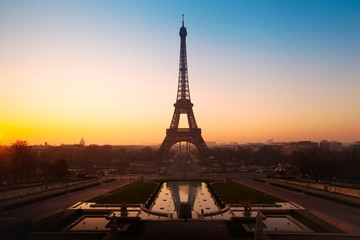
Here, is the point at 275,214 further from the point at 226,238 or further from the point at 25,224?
the point at 25,224

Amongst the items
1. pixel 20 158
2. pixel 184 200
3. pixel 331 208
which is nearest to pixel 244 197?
pixel 184 200

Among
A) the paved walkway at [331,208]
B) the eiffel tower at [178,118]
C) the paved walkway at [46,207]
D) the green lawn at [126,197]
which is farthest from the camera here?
the eiffel tower at [178,118]

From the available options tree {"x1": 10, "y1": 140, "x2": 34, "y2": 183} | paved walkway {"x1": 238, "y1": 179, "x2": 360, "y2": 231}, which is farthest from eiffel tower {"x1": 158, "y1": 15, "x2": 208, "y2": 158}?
paved walkway {"x1": 238, "y1": 179, "x2": 360, "y2": 231}

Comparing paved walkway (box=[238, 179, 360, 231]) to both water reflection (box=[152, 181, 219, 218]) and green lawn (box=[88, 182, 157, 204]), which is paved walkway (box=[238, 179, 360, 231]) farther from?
green lawn (box=[88, 182, 157, 204])

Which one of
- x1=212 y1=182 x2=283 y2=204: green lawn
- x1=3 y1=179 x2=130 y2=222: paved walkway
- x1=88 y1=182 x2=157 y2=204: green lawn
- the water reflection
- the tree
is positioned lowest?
the water reflection

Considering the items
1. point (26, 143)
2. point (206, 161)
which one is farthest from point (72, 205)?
point (206, 161)

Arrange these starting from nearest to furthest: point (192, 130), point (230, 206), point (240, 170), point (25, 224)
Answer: point (25, 224), point (230, 206), point (240, 170), point (192, 130)

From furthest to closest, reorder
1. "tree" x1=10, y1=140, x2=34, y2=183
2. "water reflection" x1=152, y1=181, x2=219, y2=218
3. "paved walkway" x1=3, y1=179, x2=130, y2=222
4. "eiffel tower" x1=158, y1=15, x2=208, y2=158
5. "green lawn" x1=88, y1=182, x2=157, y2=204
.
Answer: "eiffel tower" x1=158, y1=15, x2=208, y2=158, "tree" x1=10, y1=140, x2=34, y2=183, "green lawn" x1=88, y1=182, x2=157, y2=204, "water reflection" x1=152, y1=181, x2=219, y2=218, "paved walkway" x1=3, y1=179, x2=130, y2=222

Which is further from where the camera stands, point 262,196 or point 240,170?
point 240,170

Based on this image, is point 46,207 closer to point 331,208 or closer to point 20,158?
point 20,158

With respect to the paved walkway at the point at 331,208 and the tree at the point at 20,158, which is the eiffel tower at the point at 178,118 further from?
the paved walkway at the point at 331,208

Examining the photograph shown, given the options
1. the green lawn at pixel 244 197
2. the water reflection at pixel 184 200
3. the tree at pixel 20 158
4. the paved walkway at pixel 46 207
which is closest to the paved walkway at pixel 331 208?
the green lawn at pixel 244 197
